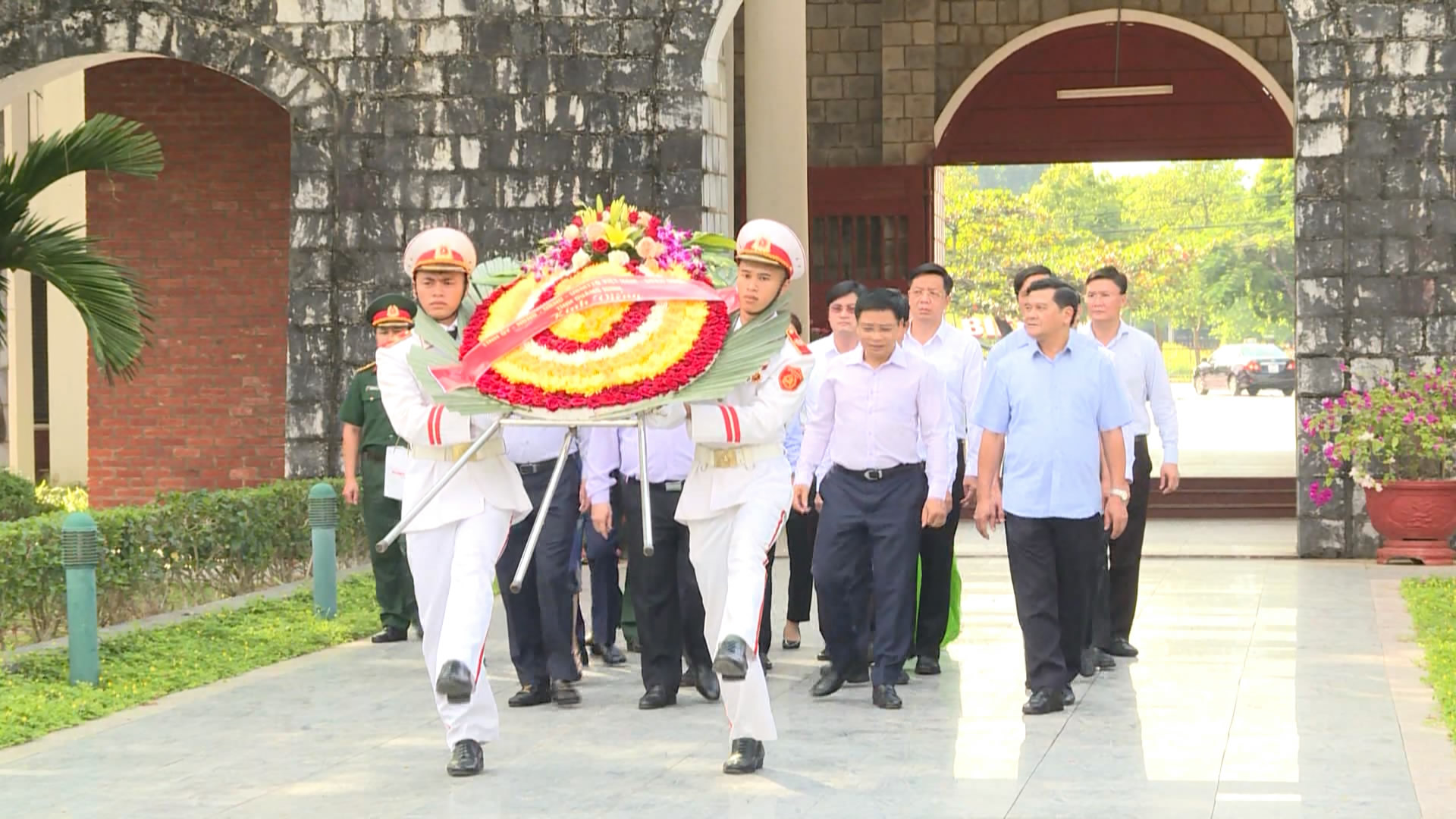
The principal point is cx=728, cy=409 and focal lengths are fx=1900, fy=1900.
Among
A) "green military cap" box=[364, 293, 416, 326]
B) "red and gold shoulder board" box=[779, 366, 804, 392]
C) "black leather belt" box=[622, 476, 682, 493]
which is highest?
"green military cap" box=[364, 293, 416, 326]

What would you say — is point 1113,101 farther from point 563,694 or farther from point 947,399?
point 563,694

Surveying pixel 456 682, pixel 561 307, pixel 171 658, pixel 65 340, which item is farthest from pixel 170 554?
pixel 65 340

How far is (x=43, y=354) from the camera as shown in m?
22.4

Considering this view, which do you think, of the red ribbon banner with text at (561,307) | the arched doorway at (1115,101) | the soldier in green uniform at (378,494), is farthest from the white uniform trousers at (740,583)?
the arched doorway at (1115,101)

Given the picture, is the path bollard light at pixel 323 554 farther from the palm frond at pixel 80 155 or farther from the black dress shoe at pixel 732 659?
the black dress shoe at pixel 732 659

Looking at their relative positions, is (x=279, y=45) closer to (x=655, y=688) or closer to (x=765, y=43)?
(x=765, y=43)

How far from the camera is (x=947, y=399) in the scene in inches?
340

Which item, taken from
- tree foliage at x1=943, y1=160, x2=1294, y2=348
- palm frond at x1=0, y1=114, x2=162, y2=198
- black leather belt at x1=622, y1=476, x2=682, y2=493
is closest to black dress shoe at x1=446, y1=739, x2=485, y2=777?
black leather belt at x1=622, y1=476, x2=682, y2=493

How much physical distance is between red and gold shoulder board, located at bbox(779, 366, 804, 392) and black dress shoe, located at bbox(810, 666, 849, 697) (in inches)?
71.5

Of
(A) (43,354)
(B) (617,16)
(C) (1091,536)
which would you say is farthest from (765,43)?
(A) (43,354)

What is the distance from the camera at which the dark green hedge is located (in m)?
9.22

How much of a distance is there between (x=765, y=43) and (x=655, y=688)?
853cm

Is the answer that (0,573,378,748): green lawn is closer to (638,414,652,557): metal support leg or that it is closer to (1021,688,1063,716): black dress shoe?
(638,414,652,557): metal support leg

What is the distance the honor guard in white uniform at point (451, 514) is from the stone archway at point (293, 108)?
7.33 meters
